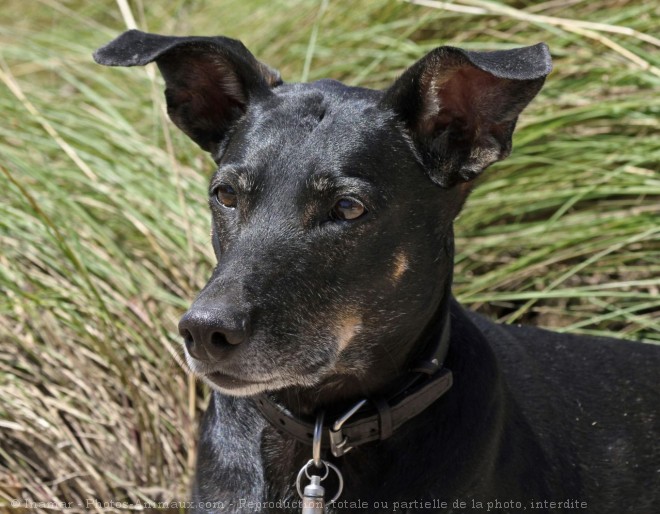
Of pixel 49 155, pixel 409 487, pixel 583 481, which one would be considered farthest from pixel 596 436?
pixel 49 155

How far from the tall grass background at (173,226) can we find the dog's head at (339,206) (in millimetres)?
1184

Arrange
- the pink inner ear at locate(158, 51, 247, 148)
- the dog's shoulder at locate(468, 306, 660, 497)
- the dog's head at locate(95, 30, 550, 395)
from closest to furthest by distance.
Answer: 1. the dog's head at locate(95, 30, 550, 395)
2. the pink inner ear at locate(158, 51, 247, 148)
3. the dog's shoulder at locate(468, 306, 660, 497)

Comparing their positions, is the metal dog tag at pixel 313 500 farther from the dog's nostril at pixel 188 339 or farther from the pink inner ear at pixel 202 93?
the pink inner ear at pixel 202 93

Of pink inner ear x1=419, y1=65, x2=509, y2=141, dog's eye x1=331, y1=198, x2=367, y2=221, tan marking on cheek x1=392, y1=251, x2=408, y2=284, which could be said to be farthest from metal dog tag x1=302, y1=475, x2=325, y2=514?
pink inner ear x1=419, y1=65, x2=509, y2=141

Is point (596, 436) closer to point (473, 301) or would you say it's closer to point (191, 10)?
point (473, 301)

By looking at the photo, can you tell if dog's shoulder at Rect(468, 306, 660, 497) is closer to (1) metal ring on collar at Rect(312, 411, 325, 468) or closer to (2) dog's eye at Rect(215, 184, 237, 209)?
(1) metal ring on collar at Rect(312, 411, 325, 468)

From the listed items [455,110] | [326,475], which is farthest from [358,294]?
[455,110]

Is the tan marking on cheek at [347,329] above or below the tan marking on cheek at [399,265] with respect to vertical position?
below

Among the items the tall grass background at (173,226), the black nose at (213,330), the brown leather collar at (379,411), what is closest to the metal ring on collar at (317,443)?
the brown leather collar at (379,411)

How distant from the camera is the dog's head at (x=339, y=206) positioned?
2.42 metres

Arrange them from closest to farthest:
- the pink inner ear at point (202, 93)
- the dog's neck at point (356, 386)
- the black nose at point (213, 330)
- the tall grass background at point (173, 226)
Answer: the black nose at point (213, 330) < the dog's neck at point (356, 386) < the pink inner ear at point (202, 93) < the tall grass background at point (173, 226)

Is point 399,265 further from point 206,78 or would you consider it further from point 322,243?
point 206,78

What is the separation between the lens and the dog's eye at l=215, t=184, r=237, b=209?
8.69ft

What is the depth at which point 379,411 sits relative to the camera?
2.59 m
